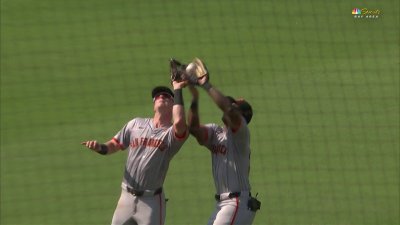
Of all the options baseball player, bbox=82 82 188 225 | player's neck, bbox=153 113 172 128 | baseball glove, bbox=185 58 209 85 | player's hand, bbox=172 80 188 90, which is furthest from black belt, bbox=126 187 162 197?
baseball glove, bbox=185 58 209 85

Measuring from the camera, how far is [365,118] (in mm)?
13227

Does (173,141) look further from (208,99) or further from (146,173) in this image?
(208,99)

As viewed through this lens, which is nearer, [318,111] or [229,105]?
[229,105]

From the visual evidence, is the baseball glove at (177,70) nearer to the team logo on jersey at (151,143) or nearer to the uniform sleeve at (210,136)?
the uniform sleeve at (210,136)

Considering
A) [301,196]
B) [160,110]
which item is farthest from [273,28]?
[160,110]

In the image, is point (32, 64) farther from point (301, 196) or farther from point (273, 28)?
point (301, 196)

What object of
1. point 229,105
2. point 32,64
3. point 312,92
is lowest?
point 229,105

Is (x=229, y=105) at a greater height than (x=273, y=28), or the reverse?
(x=273, y=28)

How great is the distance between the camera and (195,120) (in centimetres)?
755

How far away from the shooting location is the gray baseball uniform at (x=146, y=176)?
7844 millimetres

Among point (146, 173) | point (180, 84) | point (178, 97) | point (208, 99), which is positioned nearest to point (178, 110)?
point (178, 97)

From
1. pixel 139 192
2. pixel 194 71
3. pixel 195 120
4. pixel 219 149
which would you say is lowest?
pixel 139 192

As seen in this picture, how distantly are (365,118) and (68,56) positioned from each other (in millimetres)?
4866

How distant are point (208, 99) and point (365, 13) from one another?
12.5 ft
